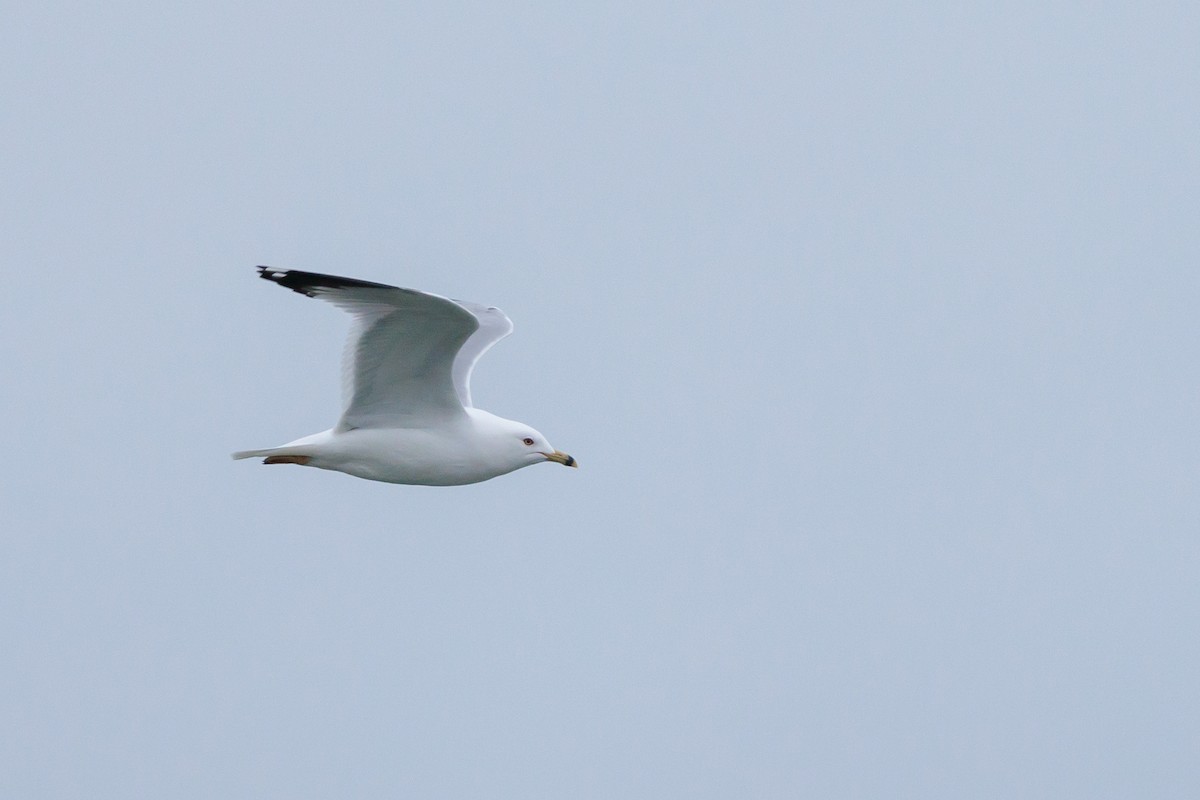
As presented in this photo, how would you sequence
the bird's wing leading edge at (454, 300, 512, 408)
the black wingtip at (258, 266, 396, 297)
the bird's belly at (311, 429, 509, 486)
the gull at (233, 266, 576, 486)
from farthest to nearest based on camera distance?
1. the bird's wing leading edge at (454, 300, 512, 408)
2. the bird's belly at (311, 429, 509, 486)
3. the gull at (233, 266, 576, 486)
4. the black wingtip at (258, 266, 396, 297)

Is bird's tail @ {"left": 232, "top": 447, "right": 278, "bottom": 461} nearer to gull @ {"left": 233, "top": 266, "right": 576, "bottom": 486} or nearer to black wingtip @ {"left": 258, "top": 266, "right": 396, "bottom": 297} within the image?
gull @ {"left": 233, "top": 266, "right": 576, "bottom": 486}

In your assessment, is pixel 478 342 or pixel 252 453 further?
pixel 478 342

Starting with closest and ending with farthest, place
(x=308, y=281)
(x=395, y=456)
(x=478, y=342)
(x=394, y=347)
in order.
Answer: (x=308, y=281) → (x=394, y=347) → (x=395, y=456) → (x=478, y=342)

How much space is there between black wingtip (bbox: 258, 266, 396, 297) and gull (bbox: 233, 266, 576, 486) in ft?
0.10

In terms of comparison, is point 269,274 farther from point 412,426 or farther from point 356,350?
point 412,426

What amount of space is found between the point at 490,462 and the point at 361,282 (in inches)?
80.0

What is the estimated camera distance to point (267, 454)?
11.5 m

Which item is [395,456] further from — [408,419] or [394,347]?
[394,347]

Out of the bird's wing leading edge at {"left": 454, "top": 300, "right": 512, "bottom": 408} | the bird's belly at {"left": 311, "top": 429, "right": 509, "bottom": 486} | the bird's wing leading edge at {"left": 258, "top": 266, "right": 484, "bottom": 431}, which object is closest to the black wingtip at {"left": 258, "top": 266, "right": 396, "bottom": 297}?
the bird's wing leading edge at {"left": 258, "top": 266, "right": 484, "bottom": 431}

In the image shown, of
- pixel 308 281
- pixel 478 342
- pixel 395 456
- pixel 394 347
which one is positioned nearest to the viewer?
pixel 308 281

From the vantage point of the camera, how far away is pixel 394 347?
36.1 ft

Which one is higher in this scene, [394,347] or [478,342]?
[478,342]

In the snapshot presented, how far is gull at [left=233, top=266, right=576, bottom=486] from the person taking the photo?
10719 millimetres

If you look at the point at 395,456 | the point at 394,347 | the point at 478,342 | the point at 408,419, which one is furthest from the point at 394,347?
the point at 478,342
